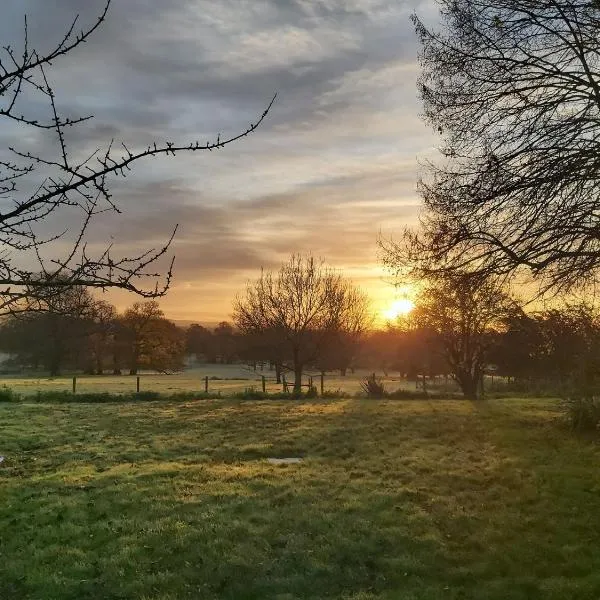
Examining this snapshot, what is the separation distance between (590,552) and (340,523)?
2803mm

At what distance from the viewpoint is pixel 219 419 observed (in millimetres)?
17859

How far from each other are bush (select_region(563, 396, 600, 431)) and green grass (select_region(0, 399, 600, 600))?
0.39 m

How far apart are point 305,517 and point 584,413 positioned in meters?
8.97

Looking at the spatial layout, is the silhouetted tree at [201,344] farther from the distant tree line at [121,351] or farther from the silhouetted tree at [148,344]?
the silhouetted tree at [148,344]

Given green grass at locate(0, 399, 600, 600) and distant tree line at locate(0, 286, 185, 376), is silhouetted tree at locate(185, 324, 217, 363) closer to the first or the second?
distant tree line at locate(0, 286, 185, 376)

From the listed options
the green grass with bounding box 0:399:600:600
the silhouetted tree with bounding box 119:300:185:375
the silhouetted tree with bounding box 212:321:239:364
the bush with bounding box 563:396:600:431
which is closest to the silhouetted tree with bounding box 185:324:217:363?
the silhouetted tree with bounding box 212:321:239:364

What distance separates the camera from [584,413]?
13.4m

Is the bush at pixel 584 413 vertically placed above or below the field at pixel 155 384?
above

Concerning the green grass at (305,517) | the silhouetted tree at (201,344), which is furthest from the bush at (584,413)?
the silhouetted tree at (201,344)

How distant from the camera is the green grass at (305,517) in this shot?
568 centimetres

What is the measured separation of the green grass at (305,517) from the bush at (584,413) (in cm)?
39

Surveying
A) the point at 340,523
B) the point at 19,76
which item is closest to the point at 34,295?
the point at 19,76

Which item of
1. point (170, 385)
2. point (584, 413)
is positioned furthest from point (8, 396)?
point (584, 413)

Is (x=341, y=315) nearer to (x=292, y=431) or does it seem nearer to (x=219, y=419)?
(x=219, y=419)
